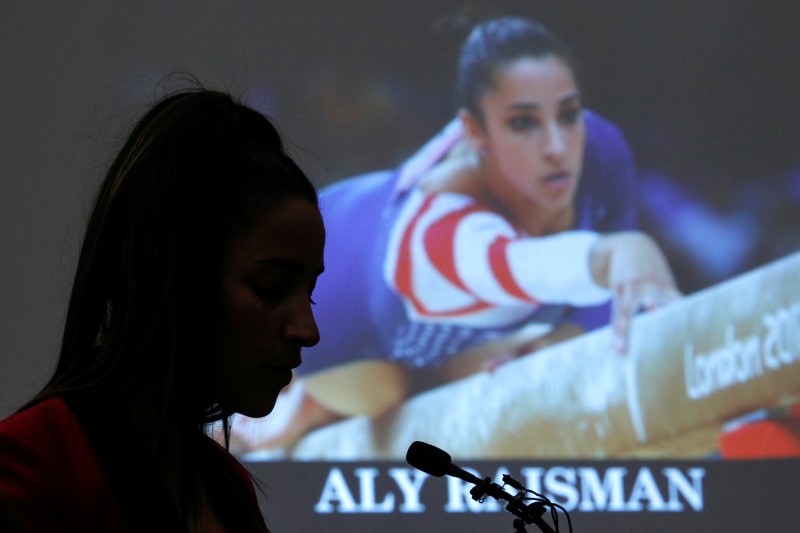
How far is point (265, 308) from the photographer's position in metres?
0.86

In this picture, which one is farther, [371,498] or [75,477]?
[371,498]

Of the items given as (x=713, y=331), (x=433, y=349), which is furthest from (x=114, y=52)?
(x=713, y=331)

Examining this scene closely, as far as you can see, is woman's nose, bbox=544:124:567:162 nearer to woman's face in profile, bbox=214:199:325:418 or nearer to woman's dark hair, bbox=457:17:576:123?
woman's dark hair, bbox=457:17:576:123

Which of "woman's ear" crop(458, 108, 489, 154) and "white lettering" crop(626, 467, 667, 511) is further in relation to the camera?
"woman's ear" crop(458, 108, 489, 154)

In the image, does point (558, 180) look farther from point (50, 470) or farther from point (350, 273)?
point (50, 470)

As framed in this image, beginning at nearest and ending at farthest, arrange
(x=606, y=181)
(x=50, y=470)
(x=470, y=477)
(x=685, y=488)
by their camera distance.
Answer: (x=50, y=470) < (x=470, y=477) < (x=685, y=488) < (x=606, y=181)

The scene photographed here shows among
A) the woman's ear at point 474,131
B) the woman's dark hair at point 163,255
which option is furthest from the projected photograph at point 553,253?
the woman's dark hair at point 163,255

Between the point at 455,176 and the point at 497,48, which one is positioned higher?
the point at 497,48

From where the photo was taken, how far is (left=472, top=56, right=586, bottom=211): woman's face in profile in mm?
3275

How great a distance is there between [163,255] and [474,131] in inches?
97.7

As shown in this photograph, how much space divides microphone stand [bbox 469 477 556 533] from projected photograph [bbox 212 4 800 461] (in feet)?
6.07

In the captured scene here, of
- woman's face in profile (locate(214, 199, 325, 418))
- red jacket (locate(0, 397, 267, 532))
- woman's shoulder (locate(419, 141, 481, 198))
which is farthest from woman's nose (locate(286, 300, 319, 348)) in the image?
woman's shoulder (locate(419, 141, 481, 198))

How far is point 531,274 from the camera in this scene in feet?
10.6

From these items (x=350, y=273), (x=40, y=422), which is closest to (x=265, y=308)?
(x=40, y=422)
